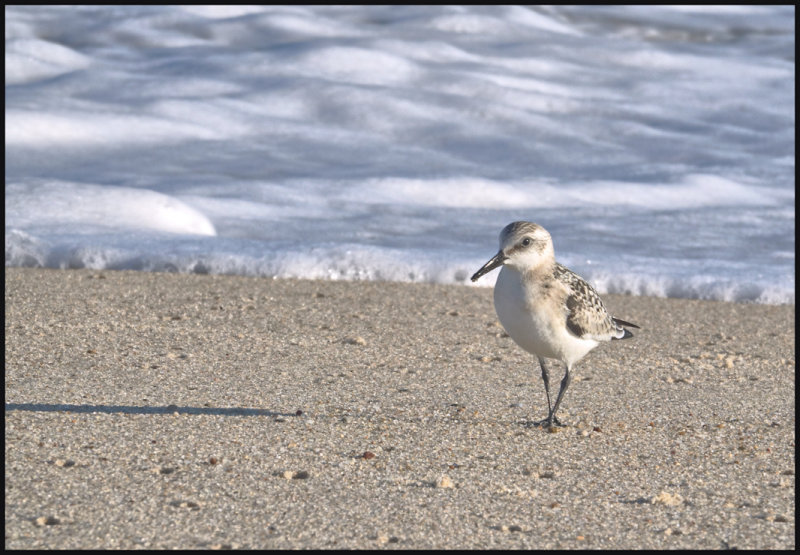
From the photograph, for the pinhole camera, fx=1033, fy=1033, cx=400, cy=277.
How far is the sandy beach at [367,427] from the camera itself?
3.00 meters

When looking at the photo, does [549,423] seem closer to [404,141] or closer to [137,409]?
[137,409]

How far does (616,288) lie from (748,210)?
3144mm

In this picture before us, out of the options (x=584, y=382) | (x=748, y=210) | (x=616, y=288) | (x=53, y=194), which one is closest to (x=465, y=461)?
(x=584, y=382)

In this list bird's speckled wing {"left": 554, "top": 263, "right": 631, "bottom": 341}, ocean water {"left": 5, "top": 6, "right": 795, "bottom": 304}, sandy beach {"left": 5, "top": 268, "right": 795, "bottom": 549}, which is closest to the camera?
sandy beach {"left": 5, "top": 268, "right": 795, "bottom": 549}

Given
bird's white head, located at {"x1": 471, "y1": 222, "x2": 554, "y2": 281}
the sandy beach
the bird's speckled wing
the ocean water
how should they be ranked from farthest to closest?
the ocean water < the bird's speckled wing < bird's white head, located at {"x1": 471, "y1": 222, "x2": 554, "y2": 281} < the sandy beach

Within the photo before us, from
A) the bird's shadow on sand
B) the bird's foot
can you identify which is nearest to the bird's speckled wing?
the bird's foot

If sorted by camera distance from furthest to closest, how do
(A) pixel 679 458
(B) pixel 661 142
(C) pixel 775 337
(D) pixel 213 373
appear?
(B) pixel 661 142 → (C) pixel 775 337 → (D) pixel 213 373 → (A) pixel 679 458

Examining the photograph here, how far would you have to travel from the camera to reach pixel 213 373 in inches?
184

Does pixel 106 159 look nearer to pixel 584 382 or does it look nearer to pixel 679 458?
pixel 584 382

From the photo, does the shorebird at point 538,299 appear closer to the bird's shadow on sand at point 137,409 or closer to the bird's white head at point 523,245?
the bird's white head at point 523,245

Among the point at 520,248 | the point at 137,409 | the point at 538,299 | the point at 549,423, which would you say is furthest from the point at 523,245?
the point at 137,409

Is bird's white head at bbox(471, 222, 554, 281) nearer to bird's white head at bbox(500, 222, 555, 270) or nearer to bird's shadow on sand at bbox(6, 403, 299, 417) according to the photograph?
bird's white head at bbox(500, 222, 555, 270)

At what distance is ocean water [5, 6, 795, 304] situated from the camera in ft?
24.3

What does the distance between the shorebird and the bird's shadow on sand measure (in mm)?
947
